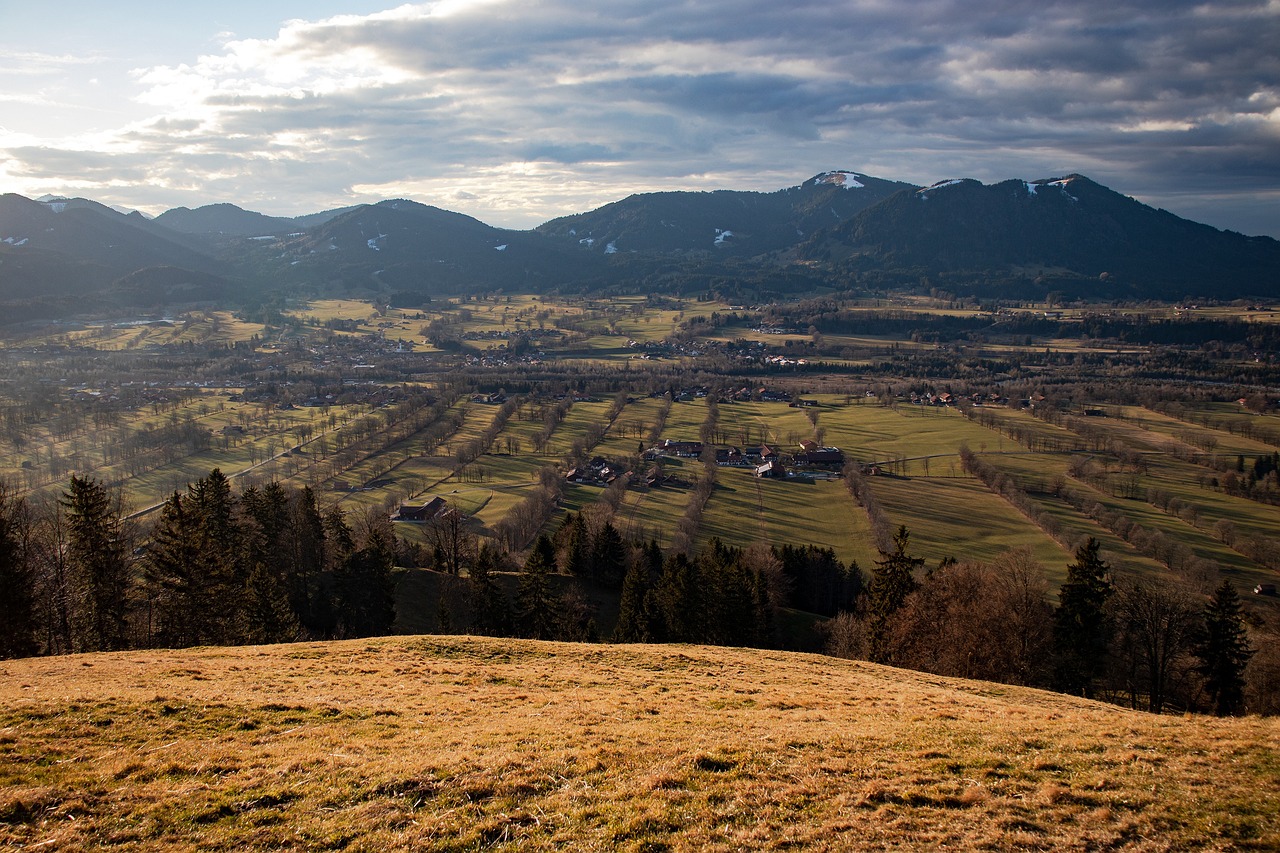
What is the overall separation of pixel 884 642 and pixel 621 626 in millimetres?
15704

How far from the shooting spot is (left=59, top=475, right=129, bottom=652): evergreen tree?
29875mm

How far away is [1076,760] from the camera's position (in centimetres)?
1287

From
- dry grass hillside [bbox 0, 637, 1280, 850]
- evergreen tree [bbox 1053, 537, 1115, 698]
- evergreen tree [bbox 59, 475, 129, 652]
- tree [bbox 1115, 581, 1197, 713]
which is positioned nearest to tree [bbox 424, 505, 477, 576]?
evergreen tree [bbox 59, 475, 129, 652]

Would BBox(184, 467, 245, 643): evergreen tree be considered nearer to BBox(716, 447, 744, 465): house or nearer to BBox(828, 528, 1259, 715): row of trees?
BBox(828, 528, 1259, 715): row of trees

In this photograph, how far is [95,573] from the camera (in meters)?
30.0

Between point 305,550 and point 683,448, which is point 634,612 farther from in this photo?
point 683,448

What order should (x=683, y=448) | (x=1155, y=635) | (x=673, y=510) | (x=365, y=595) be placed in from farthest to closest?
(x=683, y=448) < (x=673, y=510) < (x=365, y=595) < (x=1155, y=635)

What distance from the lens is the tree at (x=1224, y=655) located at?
31.2m

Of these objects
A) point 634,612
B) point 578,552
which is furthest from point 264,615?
point 578,552

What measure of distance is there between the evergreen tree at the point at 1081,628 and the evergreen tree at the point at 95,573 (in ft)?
146

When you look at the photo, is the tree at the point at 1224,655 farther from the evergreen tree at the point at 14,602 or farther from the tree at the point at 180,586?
the evergreen tree at the point at 14,602

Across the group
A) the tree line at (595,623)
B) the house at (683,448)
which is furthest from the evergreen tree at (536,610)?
the house at (683,448)

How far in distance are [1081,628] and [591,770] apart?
3010 cm

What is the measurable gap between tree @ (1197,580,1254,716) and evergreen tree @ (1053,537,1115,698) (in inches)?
162
